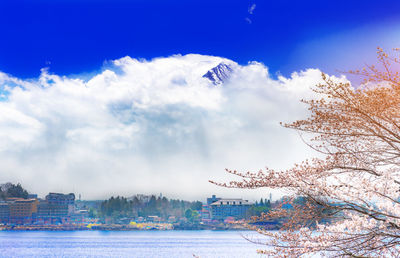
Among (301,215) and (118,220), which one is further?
(118,220)


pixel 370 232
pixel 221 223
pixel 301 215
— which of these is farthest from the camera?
pixel 221 223

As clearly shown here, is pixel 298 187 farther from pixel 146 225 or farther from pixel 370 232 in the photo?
pixel 146 225

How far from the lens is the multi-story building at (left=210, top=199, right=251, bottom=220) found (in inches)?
5625

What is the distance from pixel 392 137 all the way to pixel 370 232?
4.42 feet

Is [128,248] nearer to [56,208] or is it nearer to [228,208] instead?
[228,208]

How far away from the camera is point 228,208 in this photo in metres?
144

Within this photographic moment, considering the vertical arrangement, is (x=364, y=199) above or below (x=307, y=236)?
above

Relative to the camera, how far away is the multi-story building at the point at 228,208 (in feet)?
469

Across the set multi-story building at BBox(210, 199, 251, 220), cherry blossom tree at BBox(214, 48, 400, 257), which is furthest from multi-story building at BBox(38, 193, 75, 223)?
cherry blossom tree at BBox(214, 48, 400, 257)

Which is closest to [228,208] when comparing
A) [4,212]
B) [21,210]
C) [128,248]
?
[21,210]

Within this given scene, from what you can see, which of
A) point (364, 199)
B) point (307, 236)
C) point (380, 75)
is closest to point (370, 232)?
point (364, 199)

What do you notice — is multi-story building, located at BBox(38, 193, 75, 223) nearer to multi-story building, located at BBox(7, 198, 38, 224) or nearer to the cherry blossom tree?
multi-story building, located at BBox(7, 198, 38, 224)

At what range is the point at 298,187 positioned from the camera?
254 inches

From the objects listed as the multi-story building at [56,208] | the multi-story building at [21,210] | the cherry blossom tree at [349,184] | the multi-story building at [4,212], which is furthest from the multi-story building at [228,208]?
the cherry blossom tree at [349,184]
